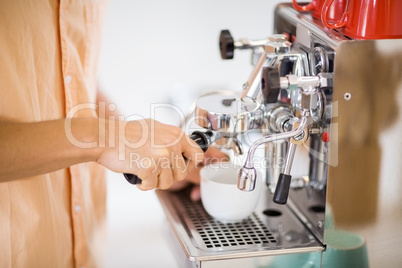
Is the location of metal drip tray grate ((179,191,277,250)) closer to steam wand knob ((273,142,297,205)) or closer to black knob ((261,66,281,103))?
steam wand knob ((273,142,297,205))

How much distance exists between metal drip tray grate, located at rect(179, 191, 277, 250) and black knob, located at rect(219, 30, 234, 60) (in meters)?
0.28

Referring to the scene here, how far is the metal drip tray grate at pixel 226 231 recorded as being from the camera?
84 centimetres

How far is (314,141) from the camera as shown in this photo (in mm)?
840

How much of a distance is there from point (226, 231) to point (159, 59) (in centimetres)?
157

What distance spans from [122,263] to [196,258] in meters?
1.29

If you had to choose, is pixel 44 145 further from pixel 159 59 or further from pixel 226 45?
pixel 159 59

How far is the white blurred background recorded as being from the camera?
88.7 inches

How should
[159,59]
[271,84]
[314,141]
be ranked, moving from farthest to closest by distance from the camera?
[159,59] → [314,141] → [271,84]

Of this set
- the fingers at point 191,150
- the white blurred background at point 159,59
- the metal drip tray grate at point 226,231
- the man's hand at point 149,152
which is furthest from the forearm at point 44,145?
the white blurred background at point 159,59

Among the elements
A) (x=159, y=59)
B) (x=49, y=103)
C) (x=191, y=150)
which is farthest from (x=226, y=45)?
(x=159, y=59)

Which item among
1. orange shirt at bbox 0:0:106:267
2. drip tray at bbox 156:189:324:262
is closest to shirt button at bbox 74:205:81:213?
orange shirt at bbox 0:0:106:267

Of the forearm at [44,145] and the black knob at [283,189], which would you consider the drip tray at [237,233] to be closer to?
the black knob at [283,189]

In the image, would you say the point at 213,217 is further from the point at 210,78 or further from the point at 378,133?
the point at 210,78

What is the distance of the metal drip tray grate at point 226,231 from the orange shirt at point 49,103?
0.70 feet
